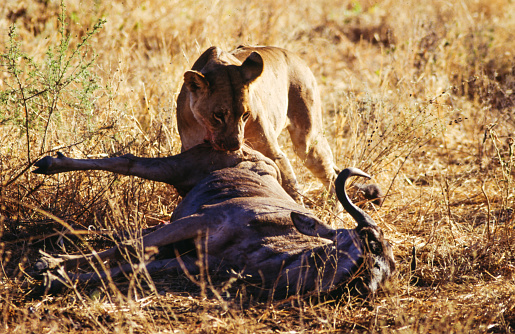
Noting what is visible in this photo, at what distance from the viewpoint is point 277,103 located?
5430 mm

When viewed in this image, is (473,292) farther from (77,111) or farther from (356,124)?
(77,111)

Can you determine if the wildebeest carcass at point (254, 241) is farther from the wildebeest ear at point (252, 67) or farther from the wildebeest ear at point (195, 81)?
the wildebeest ear at point (252, 67)

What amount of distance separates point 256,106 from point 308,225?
1481mm

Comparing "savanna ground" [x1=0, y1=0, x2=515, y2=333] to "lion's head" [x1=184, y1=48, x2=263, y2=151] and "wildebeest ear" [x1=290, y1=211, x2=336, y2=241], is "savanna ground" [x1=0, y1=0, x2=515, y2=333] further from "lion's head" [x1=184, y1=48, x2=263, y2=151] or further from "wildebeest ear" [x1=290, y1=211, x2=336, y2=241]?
"lion's head" [x1=184, y1=48, x2=263, y2=151]

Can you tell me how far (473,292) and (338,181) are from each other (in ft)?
3.91

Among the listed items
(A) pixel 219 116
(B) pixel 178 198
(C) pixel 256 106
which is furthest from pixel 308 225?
(B) pixel 178 198

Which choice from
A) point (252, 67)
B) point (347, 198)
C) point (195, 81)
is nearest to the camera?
point (347, 198)

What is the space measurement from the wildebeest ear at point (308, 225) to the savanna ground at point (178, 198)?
0.42 m

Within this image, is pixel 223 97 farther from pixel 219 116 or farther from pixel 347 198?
pixel 347 198

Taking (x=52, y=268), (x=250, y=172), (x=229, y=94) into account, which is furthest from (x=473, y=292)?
(x=52, y=268)

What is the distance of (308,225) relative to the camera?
378 centimetres

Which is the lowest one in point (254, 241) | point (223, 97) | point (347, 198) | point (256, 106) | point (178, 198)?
point (178, 198)

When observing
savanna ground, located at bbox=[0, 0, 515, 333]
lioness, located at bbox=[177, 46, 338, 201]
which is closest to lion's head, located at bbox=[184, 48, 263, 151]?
lioness, located at bbox=[177, 46, 338, 201]

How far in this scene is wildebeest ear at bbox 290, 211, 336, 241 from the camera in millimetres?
3738
